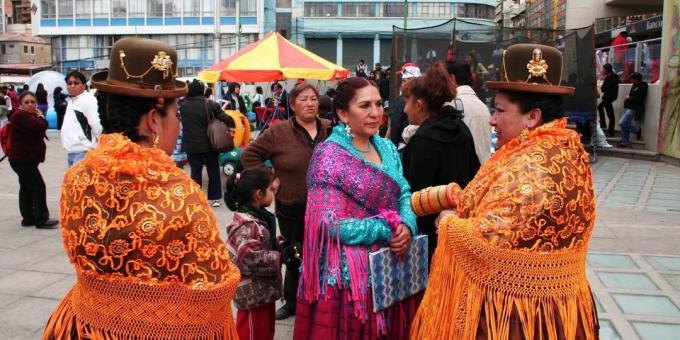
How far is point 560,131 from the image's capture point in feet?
7.58

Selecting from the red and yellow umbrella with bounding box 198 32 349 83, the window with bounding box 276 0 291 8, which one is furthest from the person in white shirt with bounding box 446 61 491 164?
the window with bounding box 276 0 291 8

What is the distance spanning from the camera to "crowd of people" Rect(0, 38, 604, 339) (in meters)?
1.91

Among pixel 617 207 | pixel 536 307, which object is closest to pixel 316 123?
pixel 536 307

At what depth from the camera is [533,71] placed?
2389 millimetres

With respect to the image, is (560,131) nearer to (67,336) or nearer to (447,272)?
(447,272)

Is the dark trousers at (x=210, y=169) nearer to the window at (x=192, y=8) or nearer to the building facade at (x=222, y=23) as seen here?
the building facade at (x=222, y=23)

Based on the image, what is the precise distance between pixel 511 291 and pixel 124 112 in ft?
5.07

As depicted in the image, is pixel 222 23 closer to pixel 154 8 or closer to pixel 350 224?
pixel 154 8

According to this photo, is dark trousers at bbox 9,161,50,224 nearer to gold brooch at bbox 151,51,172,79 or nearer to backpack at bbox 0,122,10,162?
backpack at bbox 0,122,10,162

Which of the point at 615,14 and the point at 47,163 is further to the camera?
the point at 615,14

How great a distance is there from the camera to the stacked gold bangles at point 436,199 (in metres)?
2.66

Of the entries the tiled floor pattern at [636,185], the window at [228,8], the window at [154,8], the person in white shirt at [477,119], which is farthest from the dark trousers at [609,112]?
the window at [154,8]

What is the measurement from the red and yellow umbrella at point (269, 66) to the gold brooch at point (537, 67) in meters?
8.66

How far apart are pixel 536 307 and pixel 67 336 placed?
5.57ft
